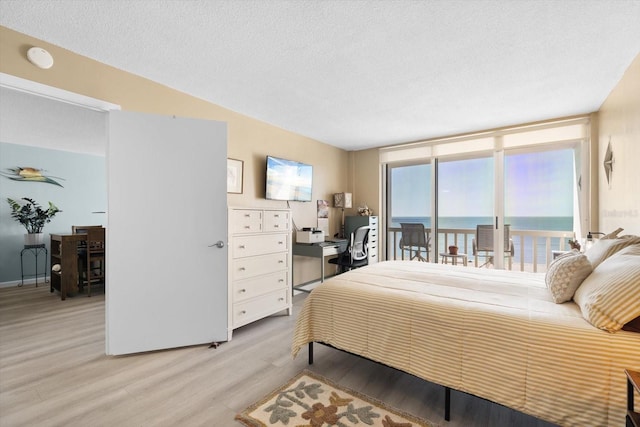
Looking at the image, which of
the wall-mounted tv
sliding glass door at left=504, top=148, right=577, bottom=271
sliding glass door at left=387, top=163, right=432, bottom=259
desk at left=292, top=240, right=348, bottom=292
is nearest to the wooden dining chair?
the wall-mounted tv

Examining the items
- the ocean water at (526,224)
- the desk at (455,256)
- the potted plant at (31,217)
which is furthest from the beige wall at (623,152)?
the potted plant at (31,217)

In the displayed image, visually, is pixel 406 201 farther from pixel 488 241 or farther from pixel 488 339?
pixel 488 339

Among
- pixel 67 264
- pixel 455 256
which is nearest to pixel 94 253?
pixel 67 264

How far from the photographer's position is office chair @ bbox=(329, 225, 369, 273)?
4168mm

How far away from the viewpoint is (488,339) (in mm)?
1446

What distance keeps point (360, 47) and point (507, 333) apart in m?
2.07

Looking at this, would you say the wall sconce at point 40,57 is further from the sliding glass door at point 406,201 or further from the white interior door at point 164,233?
the sliding glass door at point 406,201

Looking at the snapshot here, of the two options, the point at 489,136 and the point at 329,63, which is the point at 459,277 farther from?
the point at 489,136

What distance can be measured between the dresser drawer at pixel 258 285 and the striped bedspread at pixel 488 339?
900 mm

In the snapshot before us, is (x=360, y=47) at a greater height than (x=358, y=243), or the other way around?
(x=360, y=47)

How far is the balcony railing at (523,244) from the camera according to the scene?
434 centimetres

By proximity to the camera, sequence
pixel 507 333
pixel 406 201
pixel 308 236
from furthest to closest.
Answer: pixel 406 201 < pixel 308 236 < pixel 507 333

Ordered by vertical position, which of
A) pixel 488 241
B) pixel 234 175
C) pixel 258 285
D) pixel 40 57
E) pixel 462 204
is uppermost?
pixel 40 57

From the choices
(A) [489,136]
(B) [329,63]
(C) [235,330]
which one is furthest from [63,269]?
(A) [489,136]
